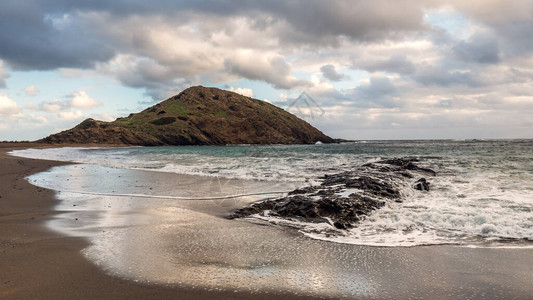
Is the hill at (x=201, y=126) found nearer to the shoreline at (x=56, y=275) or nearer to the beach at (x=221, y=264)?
the shoreline at (x=56, y=275)

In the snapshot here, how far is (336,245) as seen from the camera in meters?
6.98

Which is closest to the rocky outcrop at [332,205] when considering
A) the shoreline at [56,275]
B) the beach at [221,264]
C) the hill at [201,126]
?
the beach at [221,264]

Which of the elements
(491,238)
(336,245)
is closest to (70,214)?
(336,245)

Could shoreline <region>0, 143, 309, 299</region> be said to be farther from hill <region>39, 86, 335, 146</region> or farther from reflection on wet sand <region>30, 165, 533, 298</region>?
hill <region>39, 86, 335, 146</region>

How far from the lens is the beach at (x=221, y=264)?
467cm

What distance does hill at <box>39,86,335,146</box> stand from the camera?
107 m

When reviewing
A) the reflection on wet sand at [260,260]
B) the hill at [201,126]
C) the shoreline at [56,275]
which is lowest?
the reflection on wet sand at [260,260]

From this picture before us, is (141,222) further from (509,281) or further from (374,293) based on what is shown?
(509,281)

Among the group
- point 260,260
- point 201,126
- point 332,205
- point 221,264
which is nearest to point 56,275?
point 221,264

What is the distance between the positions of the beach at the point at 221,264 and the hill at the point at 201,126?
106 metres

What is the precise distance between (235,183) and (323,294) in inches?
510

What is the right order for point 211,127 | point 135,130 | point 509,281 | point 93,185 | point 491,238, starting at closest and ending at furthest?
point 509,281
point 491,238
point 93,185
point 135,130
point 211,127

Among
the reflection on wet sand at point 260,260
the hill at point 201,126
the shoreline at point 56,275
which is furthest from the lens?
the hill at point 201,126

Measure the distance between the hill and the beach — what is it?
4190 inches
